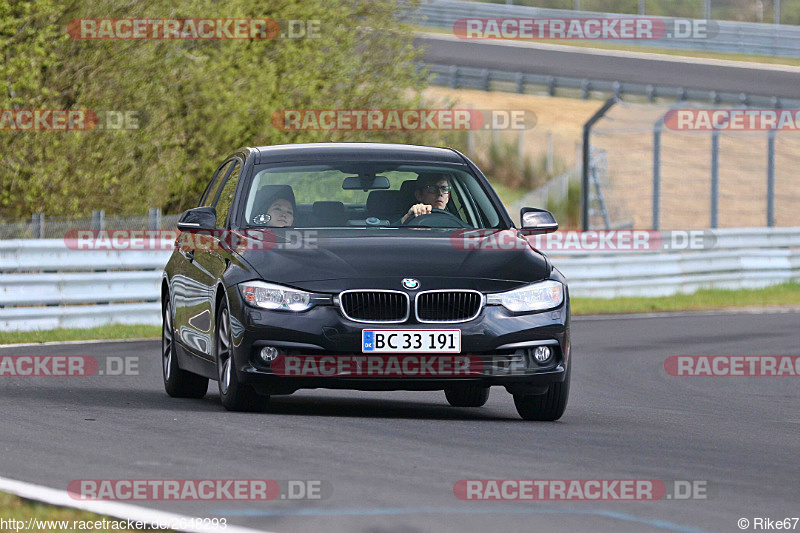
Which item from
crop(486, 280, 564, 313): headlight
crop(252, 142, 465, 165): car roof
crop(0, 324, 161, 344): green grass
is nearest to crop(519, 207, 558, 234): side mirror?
crop(486, 280, 564, 313): headlight

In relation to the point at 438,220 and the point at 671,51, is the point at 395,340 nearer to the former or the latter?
the point at 438,220

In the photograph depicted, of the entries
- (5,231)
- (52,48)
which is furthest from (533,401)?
(52,48)

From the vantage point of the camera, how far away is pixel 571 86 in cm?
4925

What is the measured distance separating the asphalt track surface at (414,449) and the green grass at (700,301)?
11.3 m

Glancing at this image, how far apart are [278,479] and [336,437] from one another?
150 cm

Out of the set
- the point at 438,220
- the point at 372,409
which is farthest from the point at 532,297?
the point at 372,409

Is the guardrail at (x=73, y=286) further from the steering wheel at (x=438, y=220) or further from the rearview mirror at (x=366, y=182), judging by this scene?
the steering wheel at (x=438, y=220)

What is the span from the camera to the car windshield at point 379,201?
405 inches

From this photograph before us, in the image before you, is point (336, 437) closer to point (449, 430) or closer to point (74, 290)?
point (449, 430)

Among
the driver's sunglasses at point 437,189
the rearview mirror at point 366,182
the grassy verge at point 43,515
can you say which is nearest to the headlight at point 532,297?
the driver's sunglasses at point 437,189

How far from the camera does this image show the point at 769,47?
5441 centimetres

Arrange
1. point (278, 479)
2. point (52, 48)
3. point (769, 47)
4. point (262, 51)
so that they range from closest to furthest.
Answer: point (278, 479) < point (52, 48) < point (262, 51) < point (769, 47)

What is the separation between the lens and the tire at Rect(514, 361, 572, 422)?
31.9 ft

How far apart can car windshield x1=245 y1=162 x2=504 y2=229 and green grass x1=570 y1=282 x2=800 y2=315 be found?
1306 centimetres
